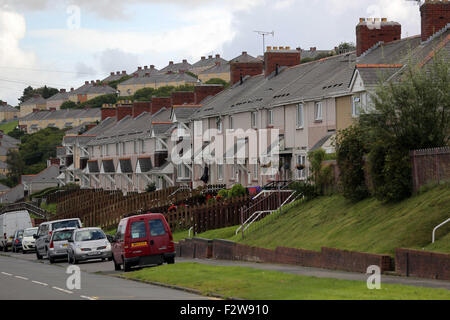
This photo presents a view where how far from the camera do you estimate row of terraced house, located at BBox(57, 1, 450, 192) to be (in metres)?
41.9

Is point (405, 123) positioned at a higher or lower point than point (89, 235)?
higher

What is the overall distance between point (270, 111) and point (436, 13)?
15.1 m

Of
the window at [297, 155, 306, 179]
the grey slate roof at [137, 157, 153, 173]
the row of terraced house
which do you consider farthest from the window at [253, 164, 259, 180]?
the grey slate roof at [137, 157, 153, 173]

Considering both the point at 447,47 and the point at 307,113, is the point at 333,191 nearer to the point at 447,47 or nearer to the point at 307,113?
the point at 447,47

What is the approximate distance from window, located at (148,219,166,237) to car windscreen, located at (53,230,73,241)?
10784 millimetres

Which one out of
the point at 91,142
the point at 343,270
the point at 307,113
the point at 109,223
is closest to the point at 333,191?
the point at 343,270

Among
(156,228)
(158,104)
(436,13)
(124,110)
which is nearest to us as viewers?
(156,228)

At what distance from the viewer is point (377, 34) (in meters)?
48.5

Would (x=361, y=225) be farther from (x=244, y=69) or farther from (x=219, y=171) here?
(x=244, y=69)

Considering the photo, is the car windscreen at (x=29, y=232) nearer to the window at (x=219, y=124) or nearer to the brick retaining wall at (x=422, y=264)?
the window at (x=219, y=124)

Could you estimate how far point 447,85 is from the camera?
2759 cm

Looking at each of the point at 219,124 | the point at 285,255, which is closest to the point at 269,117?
the point at 219,124

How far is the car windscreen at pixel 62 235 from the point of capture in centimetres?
4022

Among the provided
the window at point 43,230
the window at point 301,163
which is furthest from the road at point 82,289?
the window at point 301,163
